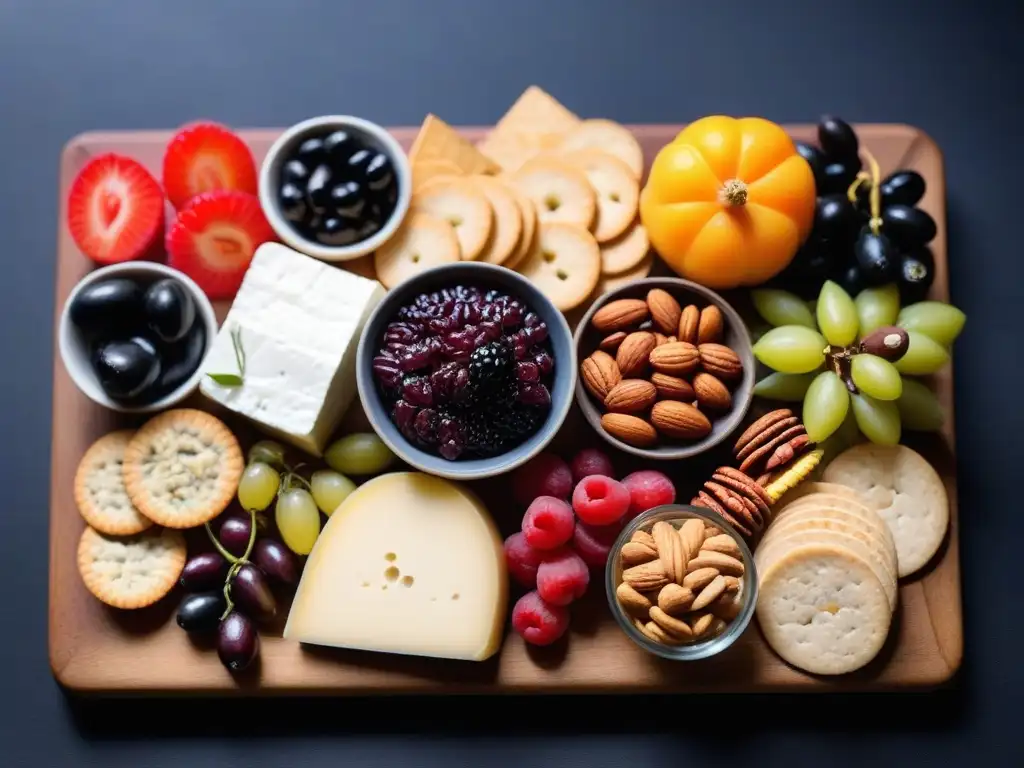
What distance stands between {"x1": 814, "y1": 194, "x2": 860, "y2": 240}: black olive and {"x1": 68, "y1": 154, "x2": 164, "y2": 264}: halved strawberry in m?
0.88

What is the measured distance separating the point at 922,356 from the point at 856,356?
0.09 meters

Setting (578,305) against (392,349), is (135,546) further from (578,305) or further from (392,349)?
(578,305)

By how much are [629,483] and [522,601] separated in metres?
0.20

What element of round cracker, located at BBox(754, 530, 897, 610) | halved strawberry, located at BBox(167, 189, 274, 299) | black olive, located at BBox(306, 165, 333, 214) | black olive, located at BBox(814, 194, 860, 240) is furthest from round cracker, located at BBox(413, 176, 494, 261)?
round cracker, located at BBox(754, 530, 897, 610)

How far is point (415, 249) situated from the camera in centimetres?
132

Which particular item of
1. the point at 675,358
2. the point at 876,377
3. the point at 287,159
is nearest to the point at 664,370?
the point at 675,358

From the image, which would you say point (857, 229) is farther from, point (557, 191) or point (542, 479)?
point (542, 479)

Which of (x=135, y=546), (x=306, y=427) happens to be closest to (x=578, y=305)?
(x=306, y=427)

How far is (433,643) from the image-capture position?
4.13 ft

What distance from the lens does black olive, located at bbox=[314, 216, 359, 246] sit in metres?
1.29

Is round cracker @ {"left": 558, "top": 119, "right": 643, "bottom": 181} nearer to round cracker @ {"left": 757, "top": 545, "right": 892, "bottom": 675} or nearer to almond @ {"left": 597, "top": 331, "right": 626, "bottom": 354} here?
almond @ {"left": 597, "top": 331, "right": 626, "bottom": 354}

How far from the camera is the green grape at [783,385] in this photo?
1288 mm

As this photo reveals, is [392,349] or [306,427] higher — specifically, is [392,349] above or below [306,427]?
above

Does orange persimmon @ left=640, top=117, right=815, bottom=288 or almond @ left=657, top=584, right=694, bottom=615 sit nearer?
almond @ left=657, top=584, right=694, bottom=615
